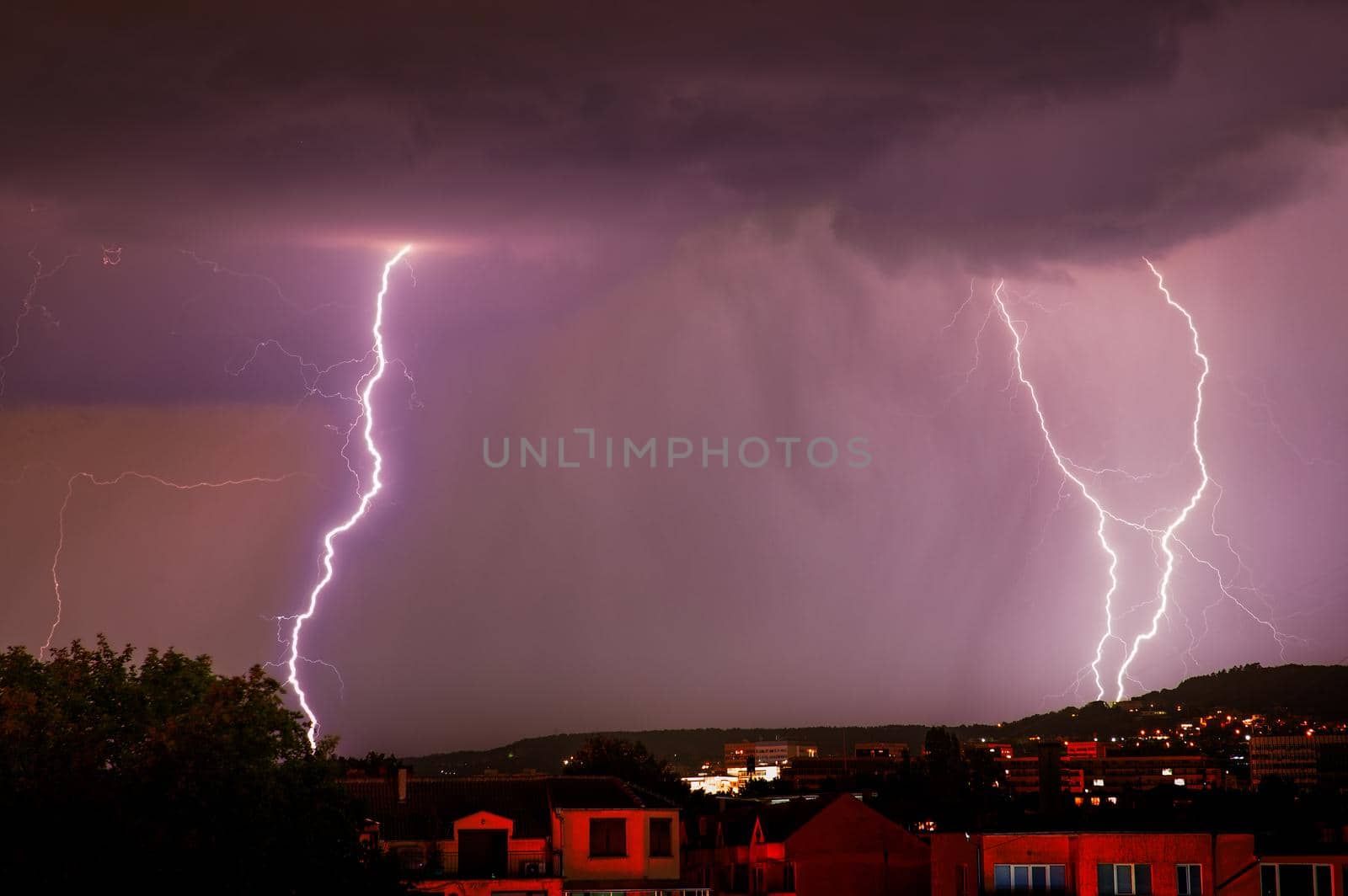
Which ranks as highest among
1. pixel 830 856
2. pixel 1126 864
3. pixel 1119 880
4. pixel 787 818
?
pixel 1126 864

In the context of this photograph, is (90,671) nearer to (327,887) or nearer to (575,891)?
(327,887)

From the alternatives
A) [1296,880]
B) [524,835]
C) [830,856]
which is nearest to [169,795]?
[524,835]

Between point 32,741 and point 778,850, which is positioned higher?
point 32,741

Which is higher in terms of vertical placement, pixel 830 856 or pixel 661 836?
pixel 661 836

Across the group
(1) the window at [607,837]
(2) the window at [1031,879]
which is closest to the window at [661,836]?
(1) the window at [607,837]

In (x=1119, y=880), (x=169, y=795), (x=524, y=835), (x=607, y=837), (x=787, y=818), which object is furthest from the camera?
(x=787, y=818)

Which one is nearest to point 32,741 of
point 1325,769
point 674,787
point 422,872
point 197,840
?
point 197,840

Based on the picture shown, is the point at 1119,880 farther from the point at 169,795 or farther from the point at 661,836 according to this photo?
the point at 169,795
